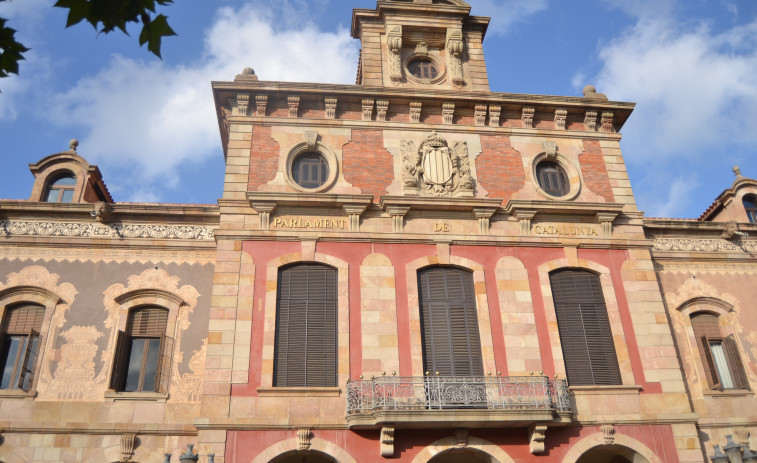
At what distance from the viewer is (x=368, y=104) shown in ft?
65.0

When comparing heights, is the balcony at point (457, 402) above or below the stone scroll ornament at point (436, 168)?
below

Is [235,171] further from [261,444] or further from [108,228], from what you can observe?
[261,444]

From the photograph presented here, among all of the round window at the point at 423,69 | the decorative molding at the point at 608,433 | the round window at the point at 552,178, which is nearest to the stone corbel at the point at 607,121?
the round window at the point at 552,178

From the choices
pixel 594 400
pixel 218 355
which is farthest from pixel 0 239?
pixel 594 400

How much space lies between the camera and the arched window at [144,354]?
16.5 metres

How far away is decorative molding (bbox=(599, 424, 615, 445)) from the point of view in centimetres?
1575

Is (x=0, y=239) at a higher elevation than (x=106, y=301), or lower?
higher

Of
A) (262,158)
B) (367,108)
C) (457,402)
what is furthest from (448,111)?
(457,402)

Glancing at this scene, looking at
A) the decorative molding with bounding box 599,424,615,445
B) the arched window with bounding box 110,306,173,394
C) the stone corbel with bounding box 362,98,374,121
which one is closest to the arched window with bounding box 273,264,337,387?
the arched window with bounding box 110,306,173,394

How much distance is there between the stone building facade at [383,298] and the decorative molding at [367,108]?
44 mm

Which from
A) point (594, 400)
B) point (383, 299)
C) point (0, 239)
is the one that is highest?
point (0, 239)

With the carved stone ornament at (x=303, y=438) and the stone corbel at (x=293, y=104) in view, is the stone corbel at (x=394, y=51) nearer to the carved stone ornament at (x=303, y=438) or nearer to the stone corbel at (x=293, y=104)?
the stone corbel at (x=293, y=104)

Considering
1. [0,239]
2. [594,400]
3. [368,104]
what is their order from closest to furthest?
[594,400] < [0,239] < [368,104]

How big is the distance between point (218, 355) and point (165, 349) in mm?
1939
